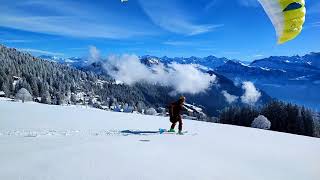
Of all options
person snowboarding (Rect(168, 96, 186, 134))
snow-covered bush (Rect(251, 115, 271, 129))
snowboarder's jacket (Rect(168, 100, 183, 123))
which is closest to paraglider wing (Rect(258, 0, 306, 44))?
person snowboarding (Rect(168, 96, 186, 134))

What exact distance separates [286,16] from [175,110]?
7827 millimetres

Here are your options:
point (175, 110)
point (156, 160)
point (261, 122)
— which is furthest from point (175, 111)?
point (261, 122)

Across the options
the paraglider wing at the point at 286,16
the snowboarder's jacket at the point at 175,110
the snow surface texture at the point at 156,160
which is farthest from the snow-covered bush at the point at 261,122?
the snow surface texture at the point at 156,160

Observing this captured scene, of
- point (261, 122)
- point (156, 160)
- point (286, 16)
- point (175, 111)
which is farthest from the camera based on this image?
point (261, 122)

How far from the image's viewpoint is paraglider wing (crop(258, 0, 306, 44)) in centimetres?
1653

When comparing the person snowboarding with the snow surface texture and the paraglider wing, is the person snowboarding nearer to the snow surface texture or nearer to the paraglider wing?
the snow surface texture

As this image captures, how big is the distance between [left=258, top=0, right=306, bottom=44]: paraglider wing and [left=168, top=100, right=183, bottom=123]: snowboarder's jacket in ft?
21.3

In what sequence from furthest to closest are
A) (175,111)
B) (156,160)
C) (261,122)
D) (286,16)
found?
(261,122) → (175,111) → (286,16) → (156,160)

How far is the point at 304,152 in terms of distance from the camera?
15977 millimetres

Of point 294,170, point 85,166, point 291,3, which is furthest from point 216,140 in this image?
point 85,166

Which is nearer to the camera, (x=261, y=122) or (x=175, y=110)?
(x=175, y=110)

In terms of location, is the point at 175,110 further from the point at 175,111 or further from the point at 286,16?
the point at 286,16

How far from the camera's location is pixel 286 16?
1694 cm

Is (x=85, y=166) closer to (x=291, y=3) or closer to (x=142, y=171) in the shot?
(x=142, y=171)
